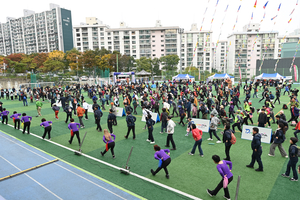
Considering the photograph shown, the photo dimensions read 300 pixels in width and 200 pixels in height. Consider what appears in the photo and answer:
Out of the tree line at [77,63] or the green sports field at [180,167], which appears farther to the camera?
the tree line at [77,63]

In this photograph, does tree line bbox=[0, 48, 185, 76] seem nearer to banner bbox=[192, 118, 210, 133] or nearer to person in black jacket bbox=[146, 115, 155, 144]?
banner bbox=[192, 118, 210, 133]

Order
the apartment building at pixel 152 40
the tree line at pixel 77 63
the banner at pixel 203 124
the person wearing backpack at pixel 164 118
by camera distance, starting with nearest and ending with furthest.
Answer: the person wearing backpack at pixel 164 118, the banner at pixel 203 124, the tree line at pixel 77 63, the apartment building at pixel 152 40

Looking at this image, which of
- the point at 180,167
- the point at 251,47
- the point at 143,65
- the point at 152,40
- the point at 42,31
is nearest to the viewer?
the point at 180,167

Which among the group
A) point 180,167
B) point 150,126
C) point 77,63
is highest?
point 77,63

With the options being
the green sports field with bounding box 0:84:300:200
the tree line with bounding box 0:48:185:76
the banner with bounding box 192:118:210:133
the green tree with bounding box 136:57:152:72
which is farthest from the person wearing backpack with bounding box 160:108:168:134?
the green tree with bounding box 136:57:152:72

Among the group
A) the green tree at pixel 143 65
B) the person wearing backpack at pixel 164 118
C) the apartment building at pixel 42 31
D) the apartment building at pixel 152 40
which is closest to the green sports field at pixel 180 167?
the person wearing backpack at pixel 164 118

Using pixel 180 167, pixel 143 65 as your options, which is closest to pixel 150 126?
pixel 180 167

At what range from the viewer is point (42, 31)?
117375mm

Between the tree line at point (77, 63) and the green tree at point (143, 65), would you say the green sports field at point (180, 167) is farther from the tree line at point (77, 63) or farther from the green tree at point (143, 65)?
the green tree at point (143, 65)

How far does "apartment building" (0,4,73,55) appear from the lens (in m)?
114

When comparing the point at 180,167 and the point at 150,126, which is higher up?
the point at 150,126

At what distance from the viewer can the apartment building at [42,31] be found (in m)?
114

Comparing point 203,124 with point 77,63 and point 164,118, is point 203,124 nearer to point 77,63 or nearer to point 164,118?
point 164,118

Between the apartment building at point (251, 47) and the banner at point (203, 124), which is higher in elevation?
the apartment building at point (251, 47)
